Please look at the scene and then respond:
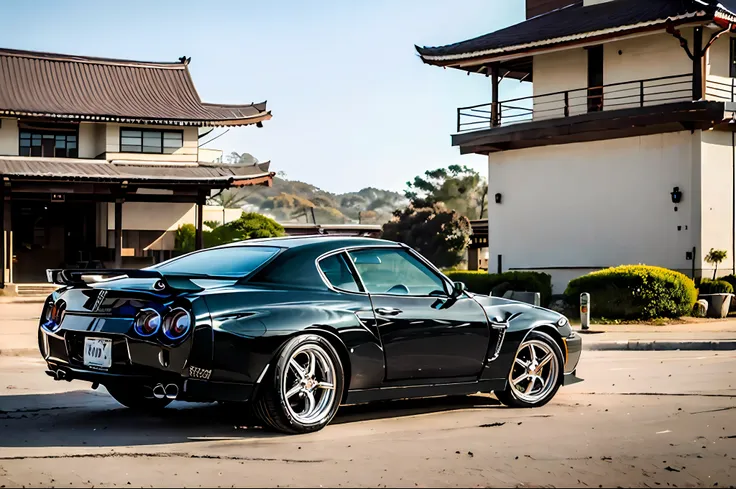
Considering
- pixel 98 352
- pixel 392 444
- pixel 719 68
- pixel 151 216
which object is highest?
pixel 719 68

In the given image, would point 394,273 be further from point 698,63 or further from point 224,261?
point 698,63

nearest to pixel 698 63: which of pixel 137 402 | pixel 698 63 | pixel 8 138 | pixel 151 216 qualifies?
pixel 698 63

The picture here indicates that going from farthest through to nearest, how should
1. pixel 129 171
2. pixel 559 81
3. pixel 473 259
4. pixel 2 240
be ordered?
pixel 473 259
pixel 129 171
pixel 2 240
pixel 559 81

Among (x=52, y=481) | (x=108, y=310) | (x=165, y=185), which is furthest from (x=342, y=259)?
(x=165, y=185)

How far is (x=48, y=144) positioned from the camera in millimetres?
43625

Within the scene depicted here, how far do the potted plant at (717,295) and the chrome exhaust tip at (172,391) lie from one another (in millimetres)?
21762

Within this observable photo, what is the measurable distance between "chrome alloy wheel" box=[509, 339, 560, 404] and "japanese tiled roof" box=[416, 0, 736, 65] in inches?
858

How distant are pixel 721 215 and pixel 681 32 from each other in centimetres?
557

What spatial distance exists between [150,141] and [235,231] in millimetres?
6570

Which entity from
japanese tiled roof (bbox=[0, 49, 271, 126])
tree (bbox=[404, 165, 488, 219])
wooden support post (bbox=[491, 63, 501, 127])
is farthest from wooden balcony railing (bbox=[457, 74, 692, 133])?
tree (bbox=[404, 165, 488, 219])

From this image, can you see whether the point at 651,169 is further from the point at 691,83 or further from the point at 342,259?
the point at 342,259

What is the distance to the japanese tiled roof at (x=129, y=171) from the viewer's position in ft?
130

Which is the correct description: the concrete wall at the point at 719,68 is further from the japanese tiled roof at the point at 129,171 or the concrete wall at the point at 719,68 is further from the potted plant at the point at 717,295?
the japanese tiled roof at the point at 129,171

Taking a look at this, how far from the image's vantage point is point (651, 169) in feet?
100
